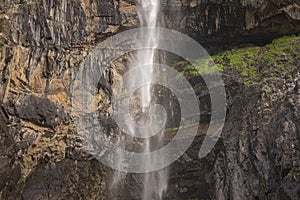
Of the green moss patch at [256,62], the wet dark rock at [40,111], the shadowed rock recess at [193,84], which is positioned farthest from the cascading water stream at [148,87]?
the wet dark rock at [40,111]

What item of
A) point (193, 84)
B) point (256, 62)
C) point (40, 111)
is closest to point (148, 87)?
point (193, 84)

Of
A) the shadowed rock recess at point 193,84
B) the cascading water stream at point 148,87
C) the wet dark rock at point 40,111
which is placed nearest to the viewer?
the shadowed rock recess at point 193,84

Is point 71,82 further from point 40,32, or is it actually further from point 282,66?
point 282,66

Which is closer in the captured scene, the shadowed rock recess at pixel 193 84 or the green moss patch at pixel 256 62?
the shadowed rock recess at pixel 193 84

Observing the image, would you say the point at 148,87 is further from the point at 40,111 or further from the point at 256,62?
the point at 40,111

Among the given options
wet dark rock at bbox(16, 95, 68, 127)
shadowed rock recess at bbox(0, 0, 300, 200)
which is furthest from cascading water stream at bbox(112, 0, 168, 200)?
wet dark rock at bbox(16, 95, 68, 127)

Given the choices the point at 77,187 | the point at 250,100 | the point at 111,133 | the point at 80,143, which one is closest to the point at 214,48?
the point at 250,100

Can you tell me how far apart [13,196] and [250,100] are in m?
9.48

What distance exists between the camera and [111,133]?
16.1 metres

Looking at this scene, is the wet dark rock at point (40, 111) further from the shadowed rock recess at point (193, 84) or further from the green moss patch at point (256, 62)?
the green moss patch at point (256, 62)

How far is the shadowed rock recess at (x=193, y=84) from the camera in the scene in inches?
483

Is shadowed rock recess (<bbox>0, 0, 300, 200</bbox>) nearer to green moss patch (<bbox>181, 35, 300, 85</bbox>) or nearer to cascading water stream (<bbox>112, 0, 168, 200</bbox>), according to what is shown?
green moss patch (<bbox>181, 35, 300, 85</bbox>)

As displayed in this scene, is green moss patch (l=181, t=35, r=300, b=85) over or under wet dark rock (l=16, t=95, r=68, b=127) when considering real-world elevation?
over

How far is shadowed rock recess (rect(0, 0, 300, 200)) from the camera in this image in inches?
483
